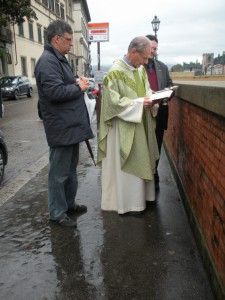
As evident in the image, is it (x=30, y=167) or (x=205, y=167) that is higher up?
(x=205, y=167)

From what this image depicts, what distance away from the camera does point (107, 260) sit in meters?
2.91

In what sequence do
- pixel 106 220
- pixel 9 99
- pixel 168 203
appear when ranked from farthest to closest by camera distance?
1. pixel 9 99
2. pixel 168 203
3. pixel 106 220

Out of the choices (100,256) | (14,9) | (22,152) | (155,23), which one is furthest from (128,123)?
(14,9)

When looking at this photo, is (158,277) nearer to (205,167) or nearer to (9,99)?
(205,167)

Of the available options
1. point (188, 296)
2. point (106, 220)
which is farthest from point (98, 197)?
point (188, 296)

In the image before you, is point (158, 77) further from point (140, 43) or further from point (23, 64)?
point (23, 64)

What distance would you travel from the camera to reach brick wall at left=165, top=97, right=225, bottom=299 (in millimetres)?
2373

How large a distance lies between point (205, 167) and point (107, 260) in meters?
1.16

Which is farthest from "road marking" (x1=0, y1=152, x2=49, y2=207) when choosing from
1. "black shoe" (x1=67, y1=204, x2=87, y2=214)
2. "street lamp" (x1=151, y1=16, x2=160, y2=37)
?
"street lamp" (x1=151, y1=16, x2=160, y2=37)

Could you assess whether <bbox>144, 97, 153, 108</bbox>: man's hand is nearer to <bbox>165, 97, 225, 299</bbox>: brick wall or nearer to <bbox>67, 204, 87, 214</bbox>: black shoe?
<bbox>165, 97, 225, 299</bbox>: brick wall

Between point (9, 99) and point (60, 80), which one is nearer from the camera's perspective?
point (60, 80)

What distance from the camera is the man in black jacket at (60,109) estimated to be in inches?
124

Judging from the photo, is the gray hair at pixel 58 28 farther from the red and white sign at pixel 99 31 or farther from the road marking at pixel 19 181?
the red and white sign at pixel 99 31

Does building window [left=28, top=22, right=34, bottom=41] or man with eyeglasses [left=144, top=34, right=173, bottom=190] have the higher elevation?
building window [left=28, top=22, right=34, bottom=41]
